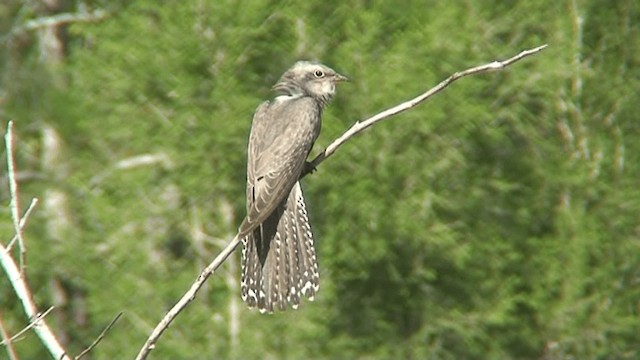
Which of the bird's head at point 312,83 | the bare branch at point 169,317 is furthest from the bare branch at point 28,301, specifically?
the bird's head at point 312,83

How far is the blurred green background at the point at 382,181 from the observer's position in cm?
1078

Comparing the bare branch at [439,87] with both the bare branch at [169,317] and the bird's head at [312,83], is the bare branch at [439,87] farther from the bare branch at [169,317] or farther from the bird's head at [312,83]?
the bird's head at [312,83]

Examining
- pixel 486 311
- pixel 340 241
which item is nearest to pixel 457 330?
pixel 486 311

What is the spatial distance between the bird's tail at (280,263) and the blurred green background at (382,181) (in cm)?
435

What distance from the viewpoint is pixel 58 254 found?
461 inches

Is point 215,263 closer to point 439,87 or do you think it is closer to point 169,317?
point 169,317

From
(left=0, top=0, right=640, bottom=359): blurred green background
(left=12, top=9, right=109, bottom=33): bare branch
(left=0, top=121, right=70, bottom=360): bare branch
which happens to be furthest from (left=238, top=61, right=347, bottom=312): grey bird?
(left=12, top=9, right=109, bottom=33): bare branch

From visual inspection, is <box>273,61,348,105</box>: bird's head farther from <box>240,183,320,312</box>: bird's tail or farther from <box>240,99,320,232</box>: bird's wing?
<box>240,183,320,312</box>: bird's tail

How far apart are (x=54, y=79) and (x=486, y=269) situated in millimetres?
4012

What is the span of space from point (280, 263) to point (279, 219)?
0.69 feet

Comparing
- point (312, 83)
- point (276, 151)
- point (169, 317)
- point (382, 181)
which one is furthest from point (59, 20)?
point (169, 317)

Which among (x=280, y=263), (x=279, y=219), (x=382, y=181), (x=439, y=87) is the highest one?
(x=382, y=181)

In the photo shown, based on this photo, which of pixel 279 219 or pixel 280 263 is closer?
pixel 280 263

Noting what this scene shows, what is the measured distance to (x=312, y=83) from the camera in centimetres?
660
